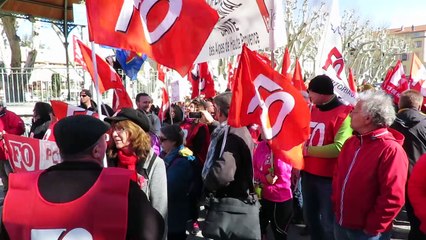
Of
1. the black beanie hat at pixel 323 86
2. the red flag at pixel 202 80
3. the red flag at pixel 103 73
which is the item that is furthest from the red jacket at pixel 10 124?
the black beanie hat at pixel 323 86

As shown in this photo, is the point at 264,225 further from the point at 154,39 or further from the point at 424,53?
the point at 424,53

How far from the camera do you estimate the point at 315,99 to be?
3939 mm

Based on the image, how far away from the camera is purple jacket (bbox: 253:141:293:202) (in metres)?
4.17

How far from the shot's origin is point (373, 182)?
279 centimetres

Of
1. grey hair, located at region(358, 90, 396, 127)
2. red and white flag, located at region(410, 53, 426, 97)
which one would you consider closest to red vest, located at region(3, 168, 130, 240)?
grey hair, located at region(358, 90, 396, 127)

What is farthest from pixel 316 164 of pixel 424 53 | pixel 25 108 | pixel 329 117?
pixel 424 53

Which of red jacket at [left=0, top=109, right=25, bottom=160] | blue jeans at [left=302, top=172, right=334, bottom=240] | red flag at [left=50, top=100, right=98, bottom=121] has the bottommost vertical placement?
blue jeans at [left=302, top=172, right=334, bottom=240]

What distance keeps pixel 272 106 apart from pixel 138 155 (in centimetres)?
117

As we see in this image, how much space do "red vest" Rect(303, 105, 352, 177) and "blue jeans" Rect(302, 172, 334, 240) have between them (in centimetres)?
10

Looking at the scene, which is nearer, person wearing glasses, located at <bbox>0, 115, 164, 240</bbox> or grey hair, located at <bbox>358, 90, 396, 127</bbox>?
person wearing glasses, located at <bbox>0, 115, 164, 240</bbox>

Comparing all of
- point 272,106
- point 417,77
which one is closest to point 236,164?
point 272,106

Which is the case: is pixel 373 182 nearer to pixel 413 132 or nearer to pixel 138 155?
pixel 138 155

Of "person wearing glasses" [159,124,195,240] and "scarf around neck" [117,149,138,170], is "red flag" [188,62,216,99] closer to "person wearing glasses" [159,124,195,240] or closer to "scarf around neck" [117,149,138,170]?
"person wearing glasses" [159,124,195,240]

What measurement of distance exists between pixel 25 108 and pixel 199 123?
8.89m
